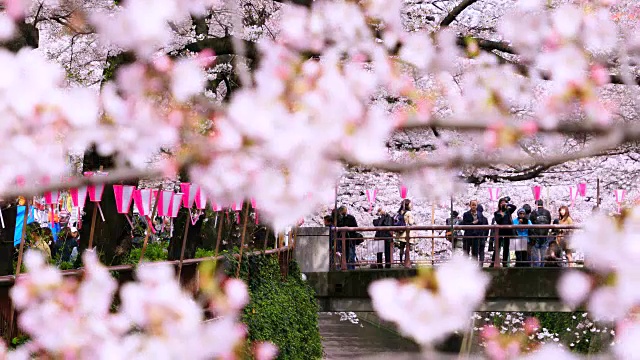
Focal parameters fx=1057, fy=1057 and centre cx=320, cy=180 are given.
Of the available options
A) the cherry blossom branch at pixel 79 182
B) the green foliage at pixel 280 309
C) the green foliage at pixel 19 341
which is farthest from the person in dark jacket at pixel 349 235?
the cherry blossom branch at pixel 79 182

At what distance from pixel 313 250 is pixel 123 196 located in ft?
25.0

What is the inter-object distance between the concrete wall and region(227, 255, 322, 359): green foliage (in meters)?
0.89

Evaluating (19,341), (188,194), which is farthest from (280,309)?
(19,341)

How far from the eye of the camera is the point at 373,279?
17.8 meters

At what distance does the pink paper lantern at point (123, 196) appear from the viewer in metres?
11.5

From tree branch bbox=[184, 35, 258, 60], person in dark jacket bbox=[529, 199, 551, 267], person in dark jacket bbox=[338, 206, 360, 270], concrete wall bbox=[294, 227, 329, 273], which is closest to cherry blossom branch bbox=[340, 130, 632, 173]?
tree branch bbox=[184, 35, 258, 60]

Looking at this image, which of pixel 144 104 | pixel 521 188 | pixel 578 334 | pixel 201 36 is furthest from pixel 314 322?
pixel 144 104

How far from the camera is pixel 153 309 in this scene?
305cm

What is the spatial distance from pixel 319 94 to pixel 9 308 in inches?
233

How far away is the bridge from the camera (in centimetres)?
1714

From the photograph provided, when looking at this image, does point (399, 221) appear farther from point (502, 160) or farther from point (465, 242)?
point (502, 160)

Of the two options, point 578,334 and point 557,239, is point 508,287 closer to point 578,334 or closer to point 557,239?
point 557,239

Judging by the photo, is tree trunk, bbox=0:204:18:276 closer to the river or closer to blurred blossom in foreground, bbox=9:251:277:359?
blurred blossom in foreground, bbox=9:251:277:359

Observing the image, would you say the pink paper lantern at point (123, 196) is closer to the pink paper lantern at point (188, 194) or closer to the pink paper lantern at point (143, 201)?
the pink paper lantern at point (143, 201)
